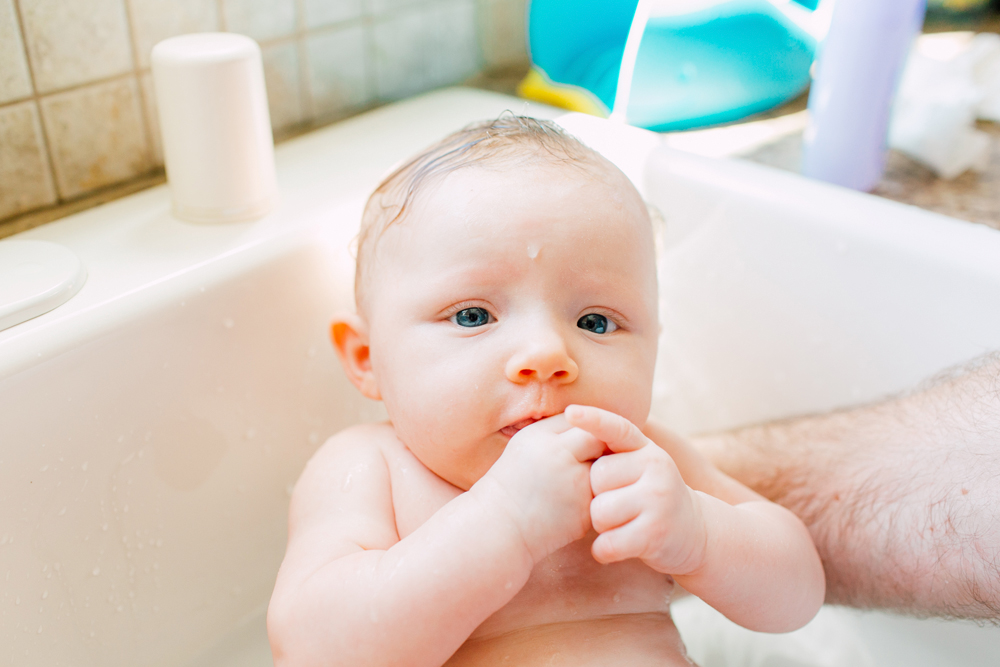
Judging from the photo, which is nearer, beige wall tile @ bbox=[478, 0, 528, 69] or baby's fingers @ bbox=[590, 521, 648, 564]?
baby's fingers @ bbox=[590, 521, 648, 564]

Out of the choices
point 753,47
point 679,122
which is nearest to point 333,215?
point 679,122

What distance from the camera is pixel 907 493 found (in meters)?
0.98

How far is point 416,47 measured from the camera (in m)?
1.54

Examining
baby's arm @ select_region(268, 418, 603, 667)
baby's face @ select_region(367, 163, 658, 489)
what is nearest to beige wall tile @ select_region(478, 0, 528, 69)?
baby's face @ select_region(367, 163, 658, 489)

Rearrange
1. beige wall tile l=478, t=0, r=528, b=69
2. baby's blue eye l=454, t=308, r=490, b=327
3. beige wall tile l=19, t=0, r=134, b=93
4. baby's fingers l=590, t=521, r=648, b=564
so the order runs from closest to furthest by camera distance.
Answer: baby's fingers l=590, t=521, r=648, b=564
baby's blue eye l=454, t=308, r=490, b=327
beige wall tile l=19, t=0, r=134, b=93
beige wall tile l=478, t=0, r=528, b=69

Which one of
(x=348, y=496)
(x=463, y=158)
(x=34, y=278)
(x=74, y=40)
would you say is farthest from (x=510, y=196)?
(x=74, y=40)

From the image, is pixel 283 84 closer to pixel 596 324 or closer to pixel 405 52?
pixel 405 52

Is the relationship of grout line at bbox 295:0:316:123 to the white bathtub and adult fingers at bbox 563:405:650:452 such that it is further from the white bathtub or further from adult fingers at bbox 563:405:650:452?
adult fingers at bbox 563:405:650:452

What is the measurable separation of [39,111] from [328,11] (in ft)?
1.56

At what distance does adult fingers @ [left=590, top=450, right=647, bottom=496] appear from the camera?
→ 2.22 ft

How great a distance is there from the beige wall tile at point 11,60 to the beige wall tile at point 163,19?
0.15 m

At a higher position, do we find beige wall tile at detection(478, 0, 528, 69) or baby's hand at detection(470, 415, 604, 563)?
beige wall tile at detection(478, 0, 528, 69)

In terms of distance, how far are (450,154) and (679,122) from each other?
77 centimetres

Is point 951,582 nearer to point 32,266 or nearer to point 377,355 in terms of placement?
point 377,355
